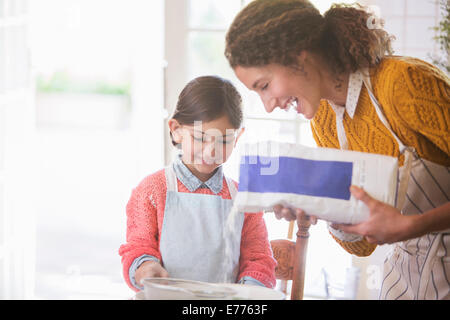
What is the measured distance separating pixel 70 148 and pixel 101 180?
1150 mm

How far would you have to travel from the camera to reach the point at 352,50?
1067 mm

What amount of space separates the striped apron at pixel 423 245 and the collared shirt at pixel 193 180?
329mm

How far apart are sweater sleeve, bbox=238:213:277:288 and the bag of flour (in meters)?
0.34

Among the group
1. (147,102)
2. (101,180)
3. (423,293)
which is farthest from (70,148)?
(423,293)

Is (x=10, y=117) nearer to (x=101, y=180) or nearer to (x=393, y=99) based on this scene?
(x=393, y=99)

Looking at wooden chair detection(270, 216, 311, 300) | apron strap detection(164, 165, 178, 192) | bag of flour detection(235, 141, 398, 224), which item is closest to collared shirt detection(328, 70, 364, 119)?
bag of flour detection(235, 141, 398, 224)

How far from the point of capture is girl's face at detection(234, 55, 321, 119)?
107 cm

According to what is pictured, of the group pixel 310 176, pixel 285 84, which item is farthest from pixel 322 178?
pixel 285 84

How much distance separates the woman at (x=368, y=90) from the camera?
1.00 meters

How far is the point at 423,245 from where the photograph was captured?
1.13 metres

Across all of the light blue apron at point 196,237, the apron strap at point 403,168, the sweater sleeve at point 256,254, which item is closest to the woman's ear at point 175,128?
the light blue apron at point 196,237

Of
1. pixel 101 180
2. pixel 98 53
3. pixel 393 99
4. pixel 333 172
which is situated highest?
pixel 98 53

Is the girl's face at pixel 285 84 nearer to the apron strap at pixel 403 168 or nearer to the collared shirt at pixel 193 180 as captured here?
the apron strap at pixel 403 168
